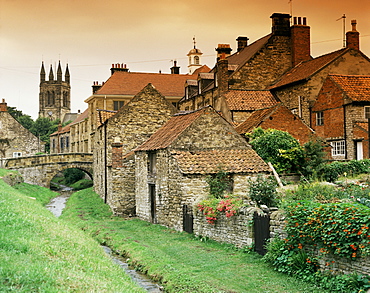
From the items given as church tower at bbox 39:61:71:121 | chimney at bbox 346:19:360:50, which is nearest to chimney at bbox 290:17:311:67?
chimney at bbox 346:19:360:50

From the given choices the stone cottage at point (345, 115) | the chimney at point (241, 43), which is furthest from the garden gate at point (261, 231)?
the chimney at point (241, 43)

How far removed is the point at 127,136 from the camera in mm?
30219

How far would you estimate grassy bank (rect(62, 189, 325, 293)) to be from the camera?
1160 cm

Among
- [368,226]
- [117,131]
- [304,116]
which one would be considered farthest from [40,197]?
[368,226]

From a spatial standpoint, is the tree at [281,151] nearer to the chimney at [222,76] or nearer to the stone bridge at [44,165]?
the chimney at [222,76]

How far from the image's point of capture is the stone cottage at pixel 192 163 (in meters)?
20.4

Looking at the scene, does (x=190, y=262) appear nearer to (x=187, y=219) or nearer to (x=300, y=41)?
(x=187, y=219)

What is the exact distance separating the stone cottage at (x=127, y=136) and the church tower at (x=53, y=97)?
11599cm

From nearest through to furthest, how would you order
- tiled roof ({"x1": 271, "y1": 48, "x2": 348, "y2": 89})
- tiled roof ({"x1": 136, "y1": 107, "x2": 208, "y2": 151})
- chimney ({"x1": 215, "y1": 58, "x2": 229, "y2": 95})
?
tiled roof ({"x1": 136, "y1": 107, "x2": 208, "y2": 151})
tiled roof ({"x1": 271, "y1": 48, "x2": 348, "y2": 89})
chimney ({"x1": 215, "y1": 58, "x2": 229, "y2": 95})

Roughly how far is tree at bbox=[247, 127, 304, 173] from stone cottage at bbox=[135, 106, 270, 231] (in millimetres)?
3783

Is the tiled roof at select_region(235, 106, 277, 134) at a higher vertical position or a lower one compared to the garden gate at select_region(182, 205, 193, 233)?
higher

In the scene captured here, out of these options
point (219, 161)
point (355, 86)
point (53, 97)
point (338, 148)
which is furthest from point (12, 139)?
point (53, 97)

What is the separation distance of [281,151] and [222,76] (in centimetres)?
1431

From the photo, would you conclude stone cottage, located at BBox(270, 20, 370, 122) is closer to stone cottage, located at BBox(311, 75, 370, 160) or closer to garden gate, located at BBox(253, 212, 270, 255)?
stone cottage, located at BBox(311, 75, 370, 160)
